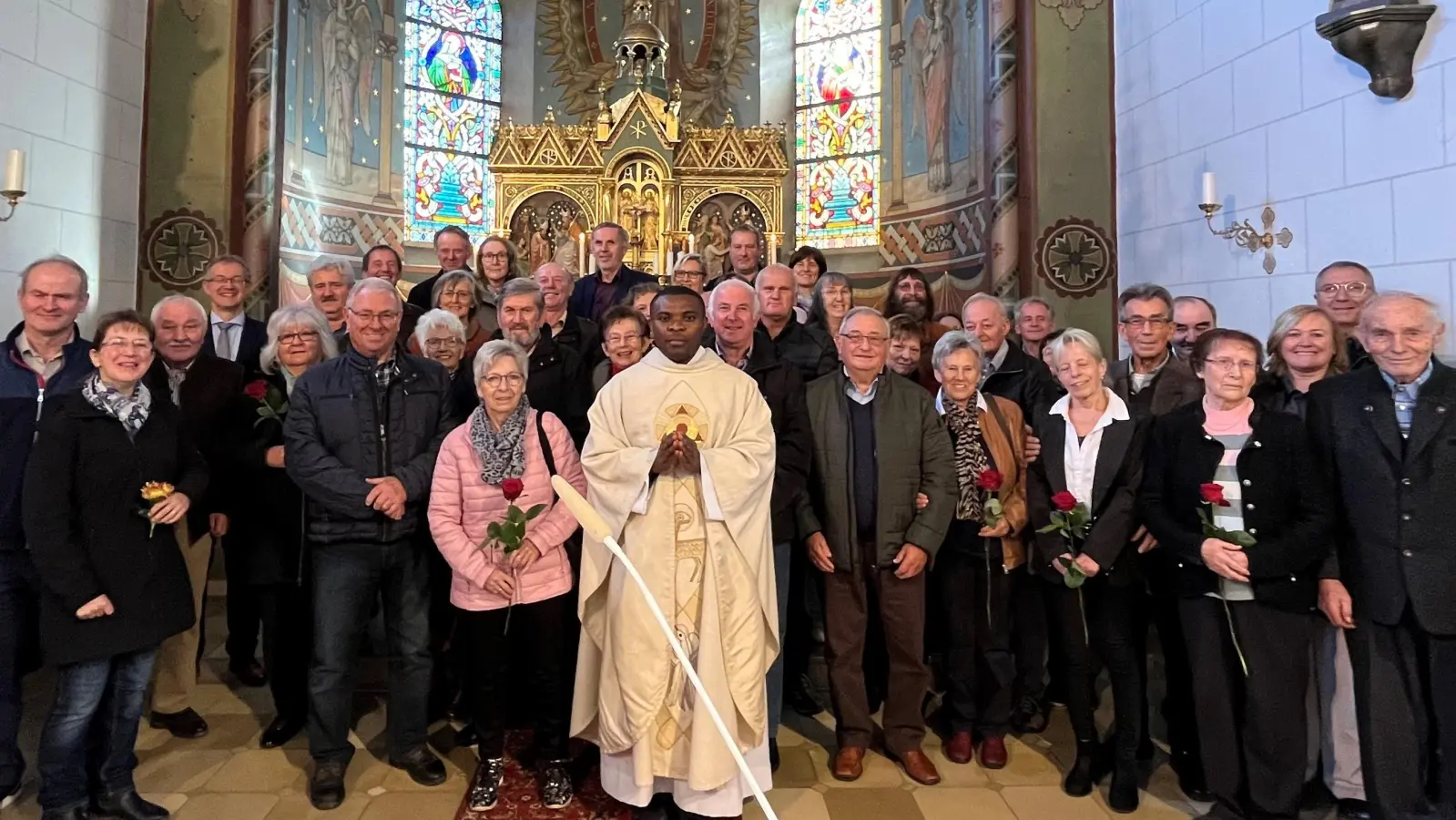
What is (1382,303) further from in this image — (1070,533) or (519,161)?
(519,161)

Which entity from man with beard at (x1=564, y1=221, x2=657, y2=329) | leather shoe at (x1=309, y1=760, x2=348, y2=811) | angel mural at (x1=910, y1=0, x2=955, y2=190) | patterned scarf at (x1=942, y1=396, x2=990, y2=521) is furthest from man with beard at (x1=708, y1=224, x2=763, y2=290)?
angel mural at (x1=910, y1=0, x2=955, y2=190)

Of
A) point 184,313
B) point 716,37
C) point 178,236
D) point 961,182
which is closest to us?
point 184,313

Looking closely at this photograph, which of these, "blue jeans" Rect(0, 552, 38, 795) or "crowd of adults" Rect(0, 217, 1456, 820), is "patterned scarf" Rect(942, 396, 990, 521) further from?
"blue jeans" Rect(0, 552, 38, 795)

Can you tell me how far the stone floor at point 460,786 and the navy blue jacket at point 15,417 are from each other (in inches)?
40.1

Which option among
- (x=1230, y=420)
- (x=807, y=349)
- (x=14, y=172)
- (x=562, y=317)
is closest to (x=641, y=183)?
(x=562, y=317)

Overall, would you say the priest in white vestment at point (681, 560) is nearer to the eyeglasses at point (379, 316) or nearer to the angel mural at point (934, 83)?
the eyeglasses at point (379, 316)

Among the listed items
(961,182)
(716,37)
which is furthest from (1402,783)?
(716,37)

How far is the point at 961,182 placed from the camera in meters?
9.26

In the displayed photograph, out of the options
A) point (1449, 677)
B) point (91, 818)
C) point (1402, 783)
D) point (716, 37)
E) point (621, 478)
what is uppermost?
point (716, 37)

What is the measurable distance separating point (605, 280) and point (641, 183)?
15.5 ft

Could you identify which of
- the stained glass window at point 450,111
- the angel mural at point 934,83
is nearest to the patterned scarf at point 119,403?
the stained glass window at point 450,111

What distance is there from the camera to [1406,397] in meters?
2.64

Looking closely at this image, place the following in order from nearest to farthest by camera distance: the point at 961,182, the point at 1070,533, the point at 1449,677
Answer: the point at 1449,677 → the point at 1070,533 → the point at 961,182

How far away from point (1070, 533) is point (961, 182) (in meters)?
6.99
